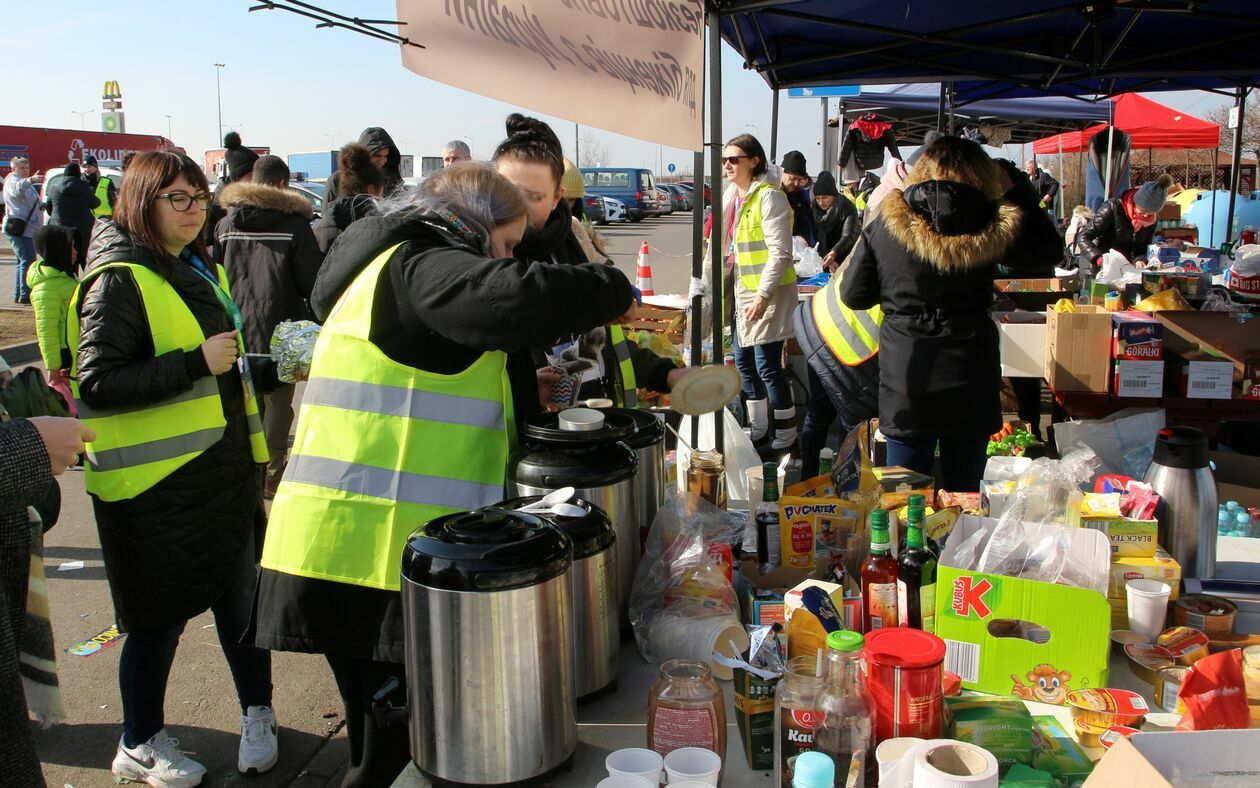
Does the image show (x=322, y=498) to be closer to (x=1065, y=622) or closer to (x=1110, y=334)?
(x=1065, y=622)

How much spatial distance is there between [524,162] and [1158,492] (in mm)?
1917

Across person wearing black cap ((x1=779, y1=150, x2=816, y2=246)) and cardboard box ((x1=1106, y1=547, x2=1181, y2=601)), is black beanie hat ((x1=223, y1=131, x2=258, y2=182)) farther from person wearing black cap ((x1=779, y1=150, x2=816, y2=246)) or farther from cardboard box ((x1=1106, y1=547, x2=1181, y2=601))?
cardboard box ((x1=1106, y1=547, x2=1181, y2=601))

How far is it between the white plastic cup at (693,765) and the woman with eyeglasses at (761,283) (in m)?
4.68

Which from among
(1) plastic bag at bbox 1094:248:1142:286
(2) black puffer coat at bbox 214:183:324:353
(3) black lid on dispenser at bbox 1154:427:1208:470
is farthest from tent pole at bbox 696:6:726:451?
(1) plastic bag at bbox 1094:248:1142:286

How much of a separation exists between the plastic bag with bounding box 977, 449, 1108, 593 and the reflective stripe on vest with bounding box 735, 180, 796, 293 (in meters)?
3.89

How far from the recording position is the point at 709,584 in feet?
6.91

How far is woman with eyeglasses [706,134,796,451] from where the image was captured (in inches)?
237

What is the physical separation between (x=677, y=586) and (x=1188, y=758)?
1.07 meters

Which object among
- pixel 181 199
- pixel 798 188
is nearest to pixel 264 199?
pixel 181 199

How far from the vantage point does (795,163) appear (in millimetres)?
9719

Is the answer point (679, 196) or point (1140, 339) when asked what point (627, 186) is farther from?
point (1140, 339)

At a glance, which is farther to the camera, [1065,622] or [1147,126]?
[1147,126]

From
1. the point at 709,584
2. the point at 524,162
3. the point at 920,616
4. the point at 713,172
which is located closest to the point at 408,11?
the point at 524,162

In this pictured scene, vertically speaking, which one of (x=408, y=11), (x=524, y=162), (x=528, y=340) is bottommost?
(x=528, y=340)
